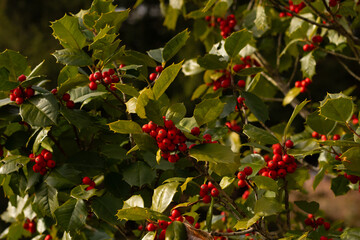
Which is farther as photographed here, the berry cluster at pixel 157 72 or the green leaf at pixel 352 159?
the berry cluster at pixel 157 72

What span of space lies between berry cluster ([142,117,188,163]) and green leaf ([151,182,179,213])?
94 mm

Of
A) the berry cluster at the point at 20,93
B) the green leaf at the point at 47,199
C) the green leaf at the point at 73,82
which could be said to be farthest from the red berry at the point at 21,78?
the green leaf at the point at 47,199

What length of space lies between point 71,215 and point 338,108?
33.9 inches

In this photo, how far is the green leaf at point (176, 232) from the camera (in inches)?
38.7

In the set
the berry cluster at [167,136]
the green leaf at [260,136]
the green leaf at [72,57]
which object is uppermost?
the green leaf at [72,57]

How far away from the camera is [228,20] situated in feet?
7.63

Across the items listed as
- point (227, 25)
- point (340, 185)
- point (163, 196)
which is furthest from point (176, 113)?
point (227, 25)

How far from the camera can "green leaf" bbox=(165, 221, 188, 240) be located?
982 millimetres

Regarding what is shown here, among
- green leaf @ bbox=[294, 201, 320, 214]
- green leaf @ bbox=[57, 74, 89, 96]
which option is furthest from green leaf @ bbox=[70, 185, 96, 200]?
green leaf @ bbox=[294, 201, 320, 214]

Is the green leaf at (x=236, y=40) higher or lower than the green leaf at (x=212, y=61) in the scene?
higher

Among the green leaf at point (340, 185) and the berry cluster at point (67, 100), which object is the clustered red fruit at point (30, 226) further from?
the green leaf at point (340, 185)

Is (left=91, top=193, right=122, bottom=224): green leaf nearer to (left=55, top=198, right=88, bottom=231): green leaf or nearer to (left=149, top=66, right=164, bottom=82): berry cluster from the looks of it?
(left=55, top=198, right=88, bottom=231): green leaf

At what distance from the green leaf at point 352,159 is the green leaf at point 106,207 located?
2.34ft

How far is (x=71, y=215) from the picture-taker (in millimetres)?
1244
